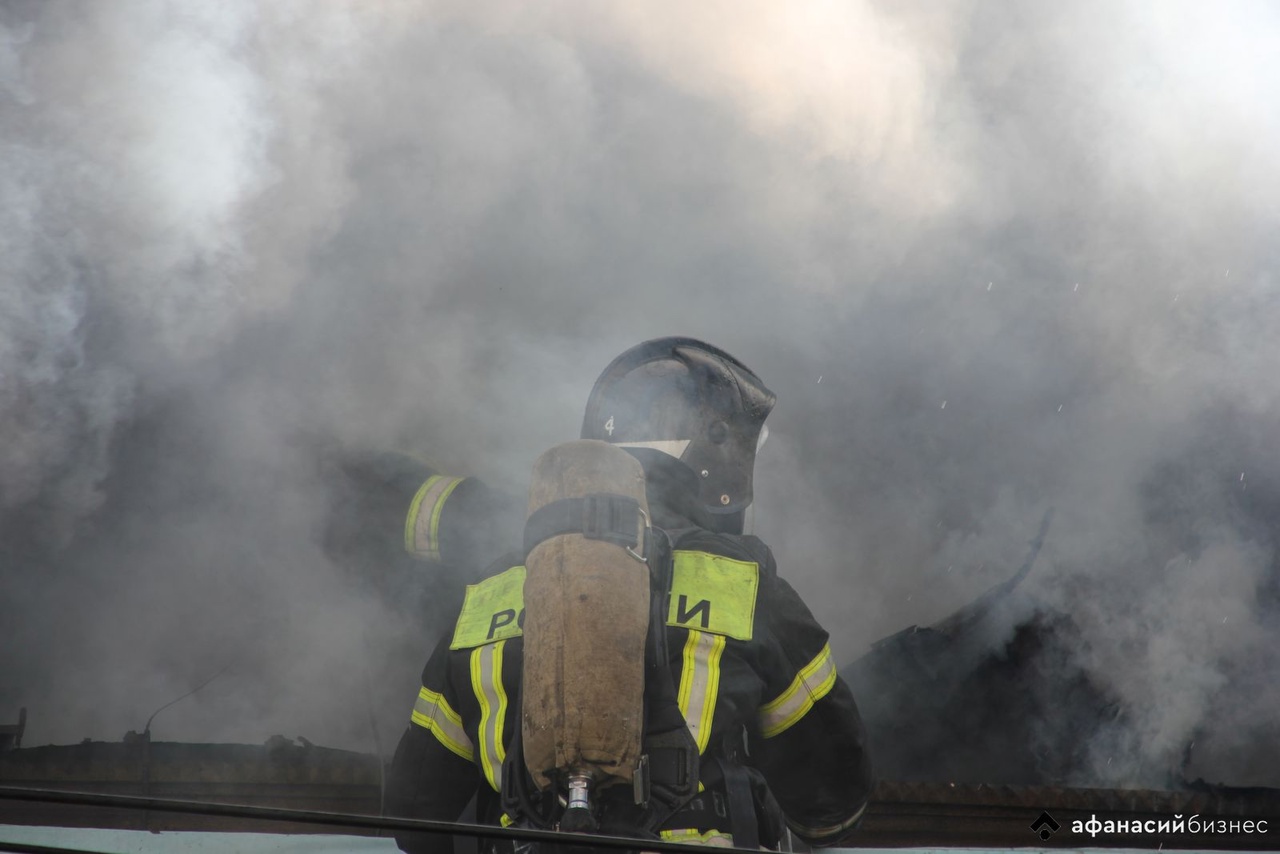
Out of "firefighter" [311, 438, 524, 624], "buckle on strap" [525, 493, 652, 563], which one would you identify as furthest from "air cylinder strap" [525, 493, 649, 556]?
"firefighter" [311, 438, 524, 624]

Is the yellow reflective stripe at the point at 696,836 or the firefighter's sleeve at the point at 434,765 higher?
the firefighter's sleeve at the point at 434,765

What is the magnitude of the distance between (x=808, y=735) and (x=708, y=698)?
56 cm

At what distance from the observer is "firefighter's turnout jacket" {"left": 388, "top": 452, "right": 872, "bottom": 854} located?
2844 mm

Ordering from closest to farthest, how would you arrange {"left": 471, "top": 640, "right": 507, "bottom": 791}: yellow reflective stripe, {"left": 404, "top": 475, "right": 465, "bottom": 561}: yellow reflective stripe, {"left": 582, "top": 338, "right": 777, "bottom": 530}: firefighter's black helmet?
{"left": 471, "top": 640, "right": 507, "bottom": 791}: yellow reflective stripe < {"left": 404, "top": 475, "right": 465, "bottom": 561}: yellow reflective stripe < {"left": 582, "top": 338, "right": 777, "bottom": 530}: firefighter's black helmet

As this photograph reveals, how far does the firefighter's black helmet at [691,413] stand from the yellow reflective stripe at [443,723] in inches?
37.7

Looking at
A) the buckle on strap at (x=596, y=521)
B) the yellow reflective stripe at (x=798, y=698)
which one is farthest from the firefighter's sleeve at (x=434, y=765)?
the yellow reflective stripe at (x=798, y=698)

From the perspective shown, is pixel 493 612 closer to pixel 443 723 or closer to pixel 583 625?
pixel 443 723

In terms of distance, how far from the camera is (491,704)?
2.94 m

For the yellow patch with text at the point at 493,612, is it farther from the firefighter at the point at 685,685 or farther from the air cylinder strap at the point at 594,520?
the air cylinder strap at the point at 594,520

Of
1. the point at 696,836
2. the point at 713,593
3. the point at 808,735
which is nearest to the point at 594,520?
the point at 713,593

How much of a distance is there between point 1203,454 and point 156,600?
6.38 metres

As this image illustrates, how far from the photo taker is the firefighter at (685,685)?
265 cm

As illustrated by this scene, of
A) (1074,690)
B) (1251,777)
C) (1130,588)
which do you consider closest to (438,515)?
(1074,690)

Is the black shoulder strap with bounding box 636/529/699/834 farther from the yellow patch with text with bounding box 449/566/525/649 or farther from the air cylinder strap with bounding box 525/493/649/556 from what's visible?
the yellow patch with text with bounding box 449/566/525/649
